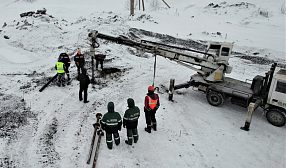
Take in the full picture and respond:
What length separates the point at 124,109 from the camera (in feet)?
26.8

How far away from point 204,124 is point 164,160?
9.08 feet

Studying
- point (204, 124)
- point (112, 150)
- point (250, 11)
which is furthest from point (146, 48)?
point (250, 11)

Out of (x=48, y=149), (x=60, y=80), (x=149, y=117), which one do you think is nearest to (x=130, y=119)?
(x=149, y=117)

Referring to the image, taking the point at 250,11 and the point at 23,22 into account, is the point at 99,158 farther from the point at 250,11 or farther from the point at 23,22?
the point at 250,11

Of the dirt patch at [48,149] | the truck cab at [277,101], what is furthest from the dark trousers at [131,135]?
the truck cab at [277,101]

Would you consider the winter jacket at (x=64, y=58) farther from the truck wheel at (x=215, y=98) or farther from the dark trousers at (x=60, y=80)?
the truck wheel at (x=215, y=98)

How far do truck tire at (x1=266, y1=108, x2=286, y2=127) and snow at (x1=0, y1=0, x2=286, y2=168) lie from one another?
0.22 m

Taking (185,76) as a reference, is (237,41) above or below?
above

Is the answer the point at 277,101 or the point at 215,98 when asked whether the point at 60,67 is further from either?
the point at 277,101

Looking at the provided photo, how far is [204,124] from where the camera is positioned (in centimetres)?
758

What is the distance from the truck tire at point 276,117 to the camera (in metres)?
7.38

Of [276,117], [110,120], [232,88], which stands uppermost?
[232,88]

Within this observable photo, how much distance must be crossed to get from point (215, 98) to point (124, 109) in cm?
421

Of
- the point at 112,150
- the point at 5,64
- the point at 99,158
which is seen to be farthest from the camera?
the point at 5,64
